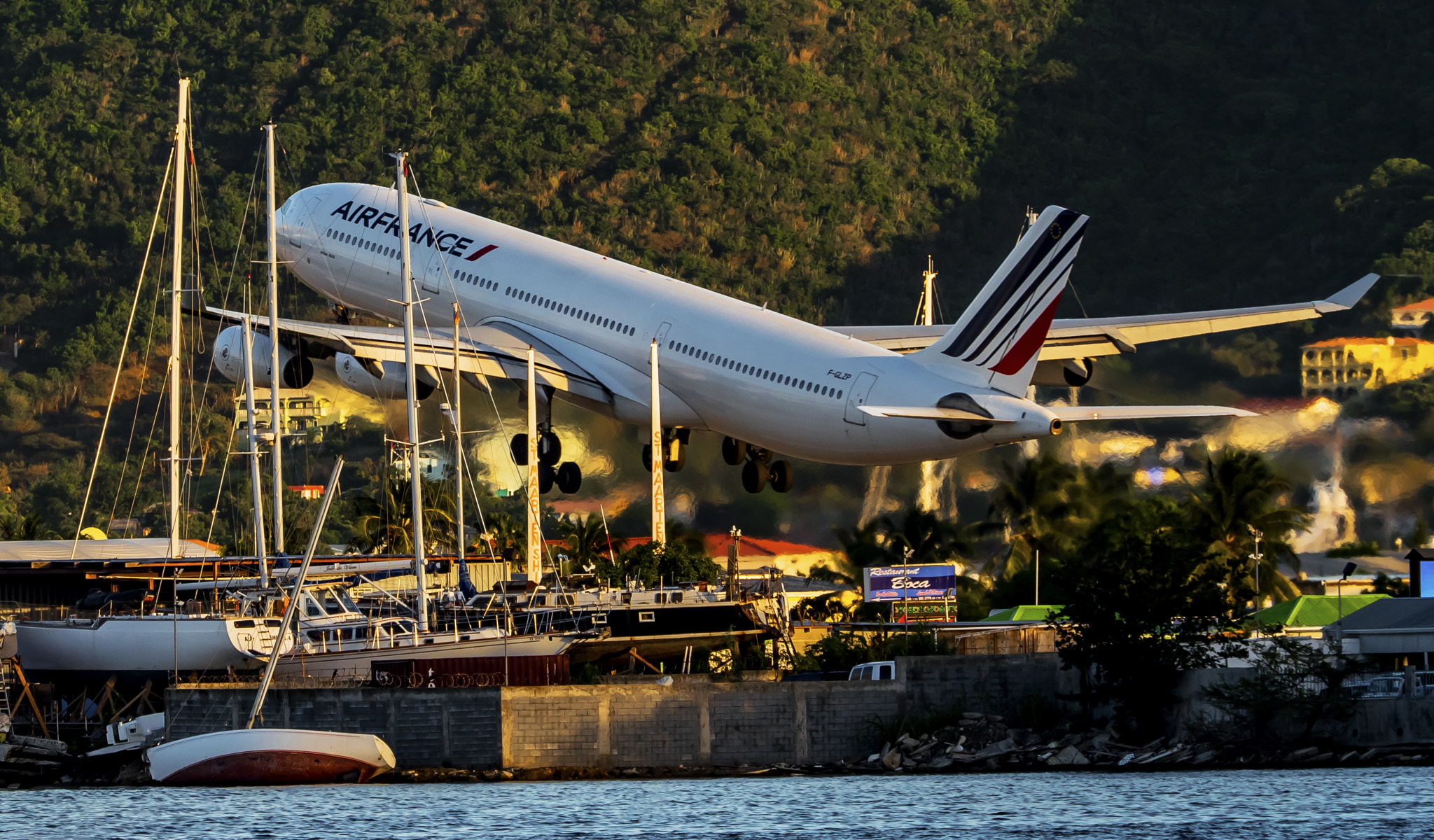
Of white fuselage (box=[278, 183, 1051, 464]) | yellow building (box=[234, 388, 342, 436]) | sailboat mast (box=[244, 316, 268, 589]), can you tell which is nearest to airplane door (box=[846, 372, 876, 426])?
white fuselage (box=[278, 183, 1051, 464])

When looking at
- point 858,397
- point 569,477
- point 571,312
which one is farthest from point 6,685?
point 858,397

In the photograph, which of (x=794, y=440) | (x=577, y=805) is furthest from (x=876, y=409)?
(x=577, y=805)

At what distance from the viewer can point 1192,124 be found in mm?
192000

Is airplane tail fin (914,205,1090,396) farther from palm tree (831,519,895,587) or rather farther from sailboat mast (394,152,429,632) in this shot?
palm tree (831,519,895,587)

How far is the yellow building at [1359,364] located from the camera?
9206cm

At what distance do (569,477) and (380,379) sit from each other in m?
6.53

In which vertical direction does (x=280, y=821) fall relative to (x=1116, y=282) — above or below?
below

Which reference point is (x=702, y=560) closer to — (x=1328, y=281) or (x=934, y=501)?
(x=934, y=501)

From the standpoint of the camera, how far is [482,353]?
64.1 m

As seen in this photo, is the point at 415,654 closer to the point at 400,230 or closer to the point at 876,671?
the point at 876,671

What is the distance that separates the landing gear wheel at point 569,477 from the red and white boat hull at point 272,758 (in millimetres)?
9778

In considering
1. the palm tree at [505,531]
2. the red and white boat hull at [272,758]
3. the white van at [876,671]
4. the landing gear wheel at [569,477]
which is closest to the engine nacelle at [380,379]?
the landing gear wheel at [569,477]

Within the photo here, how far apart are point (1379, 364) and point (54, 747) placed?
56839mm

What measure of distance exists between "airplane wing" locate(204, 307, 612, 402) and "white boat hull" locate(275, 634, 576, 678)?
7.33m
